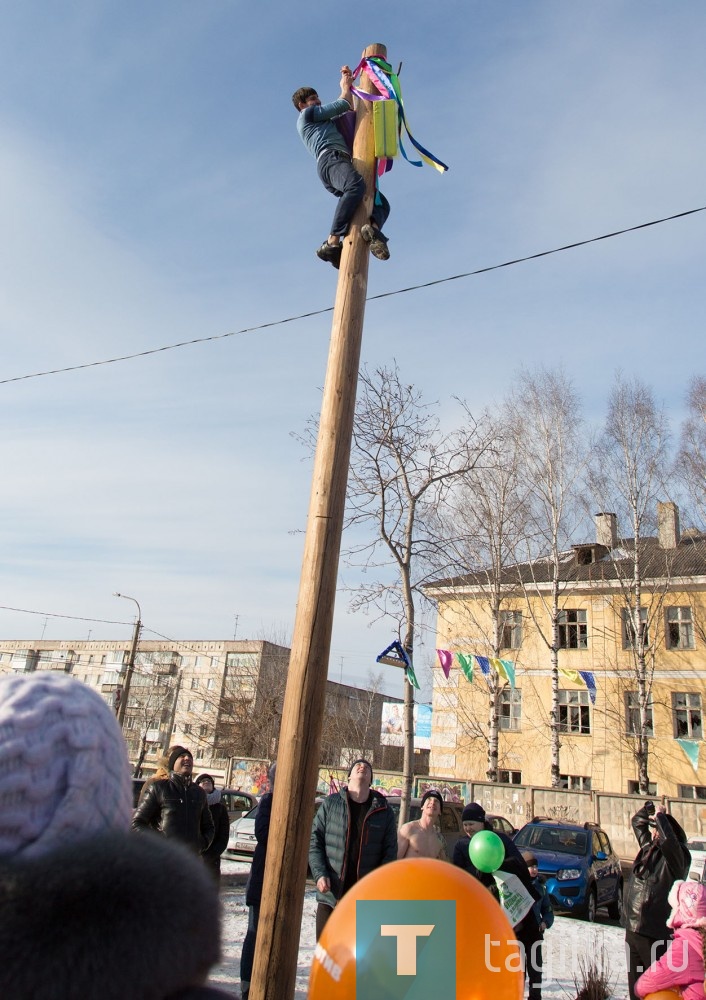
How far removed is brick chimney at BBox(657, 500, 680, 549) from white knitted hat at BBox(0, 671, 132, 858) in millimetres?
34341

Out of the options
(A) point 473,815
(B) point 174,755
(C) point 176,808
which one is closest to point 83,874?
(C) point 176,808

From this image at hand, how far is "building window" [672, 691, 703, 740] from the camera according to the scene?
28422 millimetres

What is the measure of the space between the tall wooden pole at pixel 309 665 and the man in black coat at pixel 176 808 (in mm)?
3261

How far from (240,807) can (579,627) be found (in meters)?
19.1

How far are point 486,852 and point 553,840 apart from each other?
9107 mm

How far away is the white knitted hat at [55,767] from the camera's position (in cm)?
108

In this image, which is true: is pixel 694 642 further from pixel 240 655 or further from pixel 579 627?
pixel 240 655

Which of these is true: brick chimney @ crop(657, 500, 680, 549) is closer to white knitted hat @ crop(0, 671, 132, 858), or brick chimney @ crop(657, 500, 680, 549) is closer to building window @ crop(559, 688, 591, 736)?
building window @ crop(559, 688, 591, 736)

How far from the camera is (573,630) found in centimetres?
3253

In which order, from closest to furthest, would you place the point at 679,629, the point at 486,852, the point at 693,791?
the point at 486,852
the point at 693,791
the point at 679,629

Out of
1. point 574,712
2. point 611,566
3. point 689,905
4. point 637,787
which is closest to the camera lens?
point 689,905

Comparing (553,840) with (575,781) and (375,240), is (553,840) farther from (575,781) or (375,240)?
(575,781)

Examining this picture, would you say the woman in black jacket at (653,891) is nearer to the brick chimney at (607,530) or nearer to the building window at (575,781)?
the brick chimney at (607,530)

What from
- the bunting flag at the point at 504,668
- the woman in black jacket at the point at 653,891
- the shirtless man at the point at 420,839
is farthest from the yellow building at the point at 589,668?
the shirtless man at the point at 420,839
